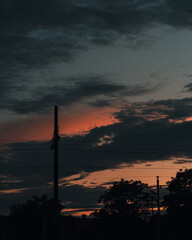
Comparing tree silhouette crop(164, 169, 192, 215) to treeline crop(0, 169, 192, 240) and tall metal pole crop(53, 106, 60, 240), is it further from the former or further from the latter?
tall metal pole crop(53, 106, 60, 240)

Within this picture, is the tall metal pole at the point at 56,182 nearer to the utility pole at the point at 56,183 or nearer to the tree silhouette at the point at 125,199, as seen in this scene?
the utility pole at the point at 56,183

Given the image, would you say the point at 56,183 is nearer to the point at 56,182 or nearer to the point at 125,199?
the point at 56,182

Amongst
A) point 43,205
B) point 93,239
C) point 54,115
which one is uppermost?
point 54,115

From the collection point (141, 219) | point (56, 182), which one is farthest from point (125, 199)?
point (56, 182)

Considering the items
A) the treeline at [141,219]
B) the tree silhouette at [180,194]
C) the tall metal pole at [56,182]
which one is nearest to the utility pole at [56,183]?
the tall metal pole at [56,182]

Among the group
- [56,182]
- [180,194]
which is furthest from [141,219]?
[56,182]

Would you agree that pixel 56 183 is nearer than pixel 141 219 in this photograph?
Yes

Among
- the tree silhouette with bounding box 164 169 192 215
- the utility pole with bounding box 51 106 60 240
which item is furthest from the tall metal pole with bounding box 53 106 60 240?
the tree silhouette with bounding box 164 169 192 215

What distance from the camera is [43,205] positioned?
291 ft

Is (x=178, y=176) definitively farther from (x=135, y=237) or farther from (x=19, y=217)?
(x=19, y=217)

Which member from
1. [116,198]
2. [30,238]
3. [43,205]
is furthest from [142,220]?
[30,238]

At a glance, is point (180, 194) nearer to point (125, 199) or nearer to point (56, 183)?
point (125, 199)

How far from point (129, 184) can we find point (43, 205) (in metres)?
20.4

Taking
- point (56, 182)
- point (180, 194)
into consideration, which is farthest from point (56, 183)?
point (180, 194)
